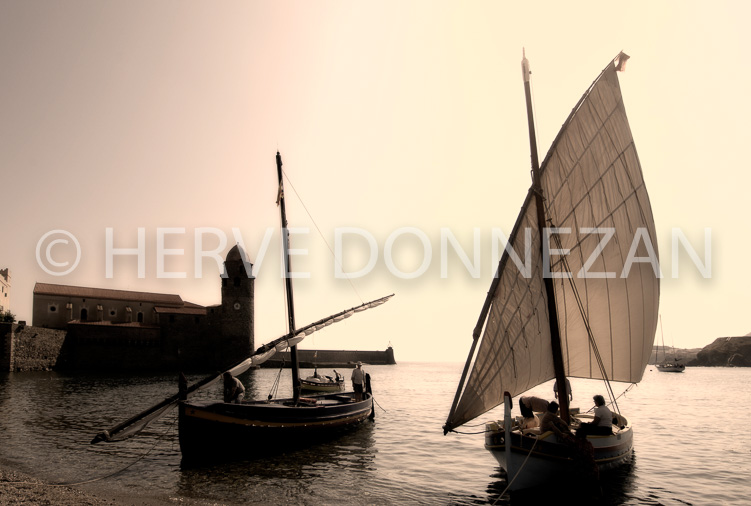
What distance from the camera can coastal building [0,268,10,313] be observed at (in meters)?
80.6

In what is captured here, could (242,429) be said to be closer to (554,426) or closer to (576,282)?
(554,426)

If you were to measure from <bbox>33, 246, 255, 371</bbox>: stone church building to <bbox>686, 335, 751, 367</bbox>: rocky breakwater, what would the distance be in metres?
145

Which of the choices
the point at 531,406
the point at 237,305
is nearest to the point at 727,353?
the point at 237,305

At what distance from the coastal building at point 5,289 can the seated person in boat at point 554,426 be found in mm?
87774

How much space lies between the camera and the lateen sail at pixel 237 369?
15473 millimetres

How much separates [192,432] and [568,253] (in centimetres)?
1275

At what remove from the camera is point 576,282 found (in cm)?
1591

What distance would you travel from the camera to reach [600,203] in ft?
52.5

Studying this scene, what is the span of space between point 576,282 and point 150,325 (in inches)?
2938

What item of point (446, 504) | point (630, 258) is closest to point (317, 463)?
point (446, 504)

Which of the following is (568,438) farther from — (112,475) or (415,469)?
(112,475)

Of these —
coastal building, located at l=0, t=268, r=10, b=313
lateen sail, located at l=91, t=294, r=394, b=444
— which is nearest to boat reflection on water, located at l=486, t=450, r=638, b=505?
lateen sail, located at l=91, t=294, r=394, b=444

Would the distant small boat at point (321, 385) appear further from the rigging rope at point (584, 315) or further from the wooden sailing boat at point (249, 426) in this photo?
the rigging rope at point (584, 315)

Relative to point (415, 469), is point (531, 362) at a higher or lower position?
higher
